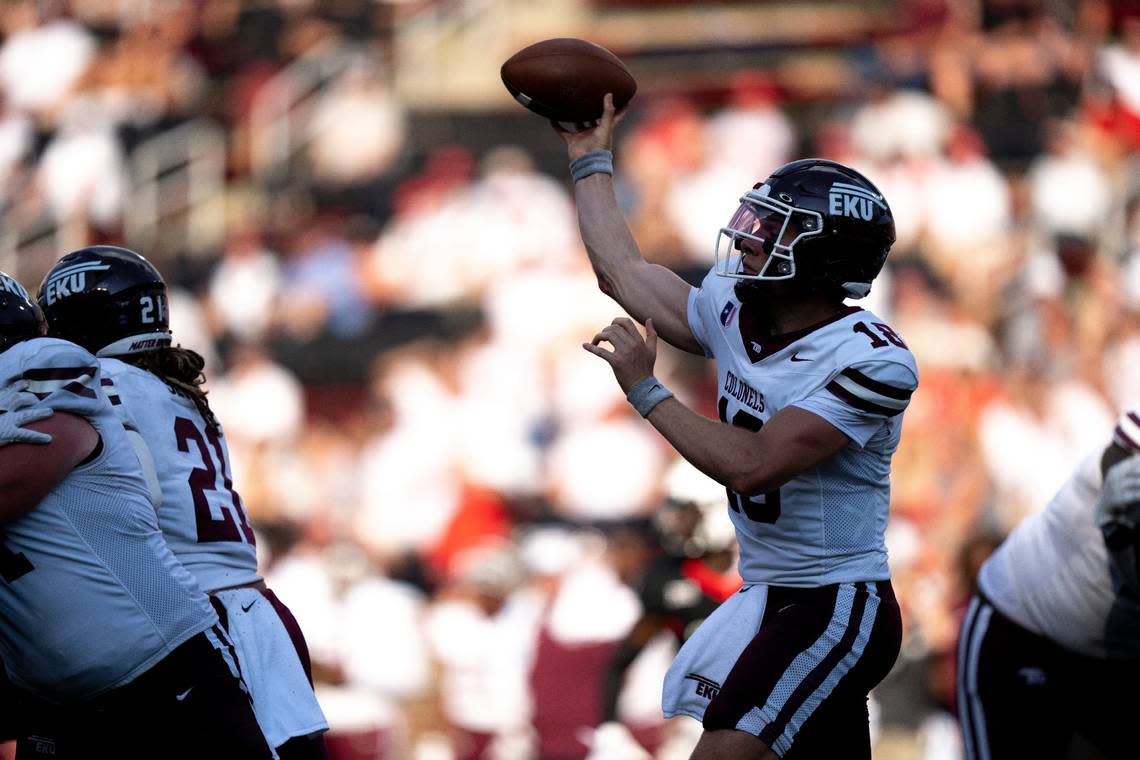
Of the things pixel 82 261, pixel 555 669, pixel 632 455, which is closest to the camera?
pixel 82 261

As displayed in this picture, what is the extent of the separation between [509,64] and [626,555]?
3.93m

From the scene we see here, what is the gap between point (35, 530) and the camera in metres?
3.74

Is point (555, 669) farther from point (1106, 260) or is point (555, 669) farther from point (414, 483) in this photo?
point (1106, 260)

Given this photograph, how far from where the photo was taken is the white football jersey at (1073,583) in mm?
3969

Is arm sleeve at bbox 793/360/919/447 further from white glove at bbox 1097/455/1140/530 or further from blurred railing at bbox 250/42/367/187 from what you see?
blurred railing at bbox 250/42/367/187

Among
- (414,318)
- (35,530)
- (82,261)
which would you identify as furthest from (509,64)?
(414,318)

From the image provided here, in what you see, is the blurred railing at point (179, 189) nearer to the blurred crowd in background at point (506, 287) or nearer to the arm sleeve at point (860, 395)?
the blurred crowd in background at point (506, 287)

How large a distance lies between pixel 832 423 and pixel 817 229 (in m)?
0.52

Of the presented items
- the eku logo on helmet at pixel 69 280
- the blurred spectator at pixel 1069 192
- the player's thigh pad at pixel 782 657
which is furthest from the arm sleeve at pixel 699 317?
the blurred spectator at pixel 1069 192

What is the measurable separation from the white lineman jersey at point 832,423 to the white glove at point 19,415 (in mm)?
1675

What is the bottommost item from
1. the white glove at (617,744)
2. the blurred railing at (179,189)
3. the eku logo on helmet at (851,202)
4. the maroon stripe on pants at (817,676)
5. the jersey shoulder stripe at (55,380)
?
the white glove at (617,744)

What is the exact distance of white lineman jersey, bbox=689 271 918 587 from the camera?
393 cm

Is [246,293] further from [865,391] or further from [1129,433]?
[1129,433]

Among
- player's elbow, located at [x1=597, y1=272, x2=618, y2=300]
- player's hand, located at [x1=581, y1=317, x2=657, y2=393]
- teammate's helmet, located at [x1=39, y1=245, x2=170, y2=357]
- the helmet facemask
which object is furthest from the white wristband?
teammate's helmet, located at [x1=39, y1=245, x2=170, y2=357]
